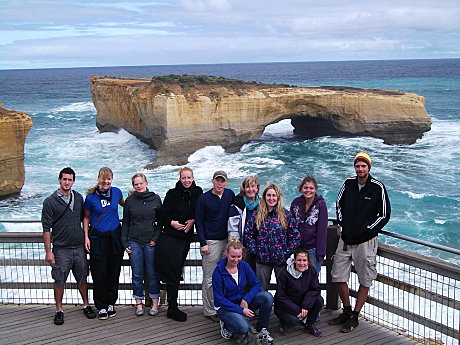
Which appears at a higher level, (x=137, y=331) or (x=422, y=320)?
(x=422, y=320)

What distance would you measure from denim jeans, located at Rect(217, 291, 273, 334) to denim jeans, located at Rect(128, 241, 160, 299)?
3.59 ft

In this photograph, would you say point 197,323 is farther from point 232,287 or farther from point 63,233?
point 63,233

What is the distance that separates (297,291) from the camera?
19.2ft

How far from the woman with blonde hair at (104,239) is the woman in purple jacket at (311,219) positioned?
214cm

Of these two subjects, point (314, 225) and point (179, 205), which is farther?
point (179, 205)

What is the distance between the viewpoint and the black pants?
6.32 meters

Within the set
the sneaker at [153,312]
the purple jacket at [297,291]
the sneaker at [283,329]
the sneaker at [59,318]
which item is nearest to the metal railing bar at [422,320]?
the purple jacket at [297,291]

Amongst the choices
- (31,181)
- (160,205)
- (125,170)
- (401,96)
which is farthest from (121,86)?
(160,205)

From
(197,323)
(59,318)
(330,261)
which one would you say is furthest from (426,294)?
(59,318)

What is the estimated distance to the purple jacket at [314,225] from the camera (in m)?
5.97

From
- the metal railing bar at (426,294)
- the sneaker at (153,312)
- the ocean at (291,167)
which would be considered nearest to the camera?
the metal railing bar at (426,294)

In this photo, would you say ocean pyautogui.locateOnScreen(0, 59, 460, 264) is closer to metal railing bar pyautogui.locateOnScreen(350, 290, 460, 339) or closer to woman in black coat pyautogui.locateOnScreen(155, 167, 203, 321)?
metal railing bar pyautogui.locateOnScreen(350, 290, 460, 339)

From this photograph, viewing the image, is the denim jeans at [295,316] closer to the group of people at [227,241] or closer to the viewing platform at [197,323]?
the group of people at [227,241]

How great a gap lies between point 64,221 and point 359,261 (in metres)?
3.44
